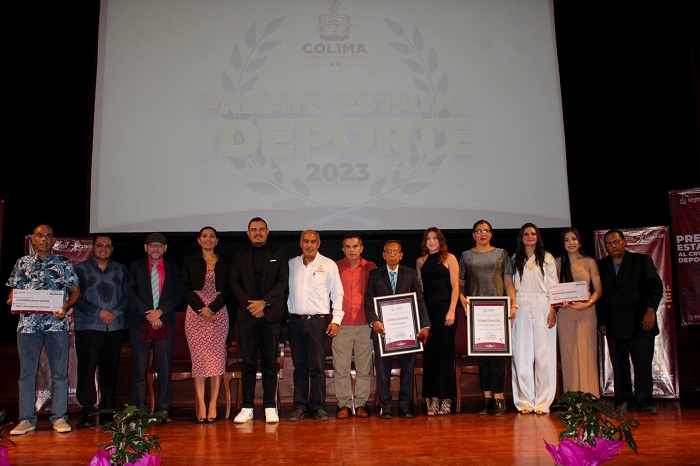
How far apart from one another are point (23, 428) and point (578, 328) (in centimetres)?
439

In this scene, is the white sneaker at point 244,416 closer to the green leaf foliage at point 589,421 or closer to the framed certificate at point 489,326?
the framed certificate at point 489,326

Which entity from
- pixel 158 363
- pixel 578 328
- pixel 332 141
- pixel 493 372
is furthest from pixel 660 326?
pixel 158 363

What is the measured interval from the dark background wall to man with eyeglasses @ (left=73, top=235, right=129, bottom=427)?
1.25 meters

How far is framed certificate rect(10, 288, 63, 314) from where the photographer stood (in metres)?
4.61

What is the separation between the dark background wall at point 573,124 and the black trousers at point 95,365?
154cm

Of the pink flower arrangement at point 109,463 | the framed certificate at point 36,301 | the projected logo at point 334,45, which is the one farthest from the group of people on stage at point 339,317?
the pink flower arrangement at point 109,463

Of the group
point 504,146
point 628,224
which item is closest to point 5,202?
point 504,146

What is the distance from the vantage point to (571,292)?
4996 mm

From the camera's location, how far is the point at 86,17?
652cm

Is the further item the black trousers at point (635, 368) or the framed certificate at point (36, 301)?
the black trousers at point (635, 368)

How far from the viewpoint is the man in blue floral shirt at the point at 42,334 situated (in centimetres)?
468

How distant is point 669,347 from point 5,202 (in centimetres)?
677

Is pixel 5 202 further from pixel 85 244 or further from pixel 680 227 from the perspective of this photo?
pixel 680 227

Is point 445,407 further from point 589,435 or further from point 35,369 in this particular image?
point 35,369
